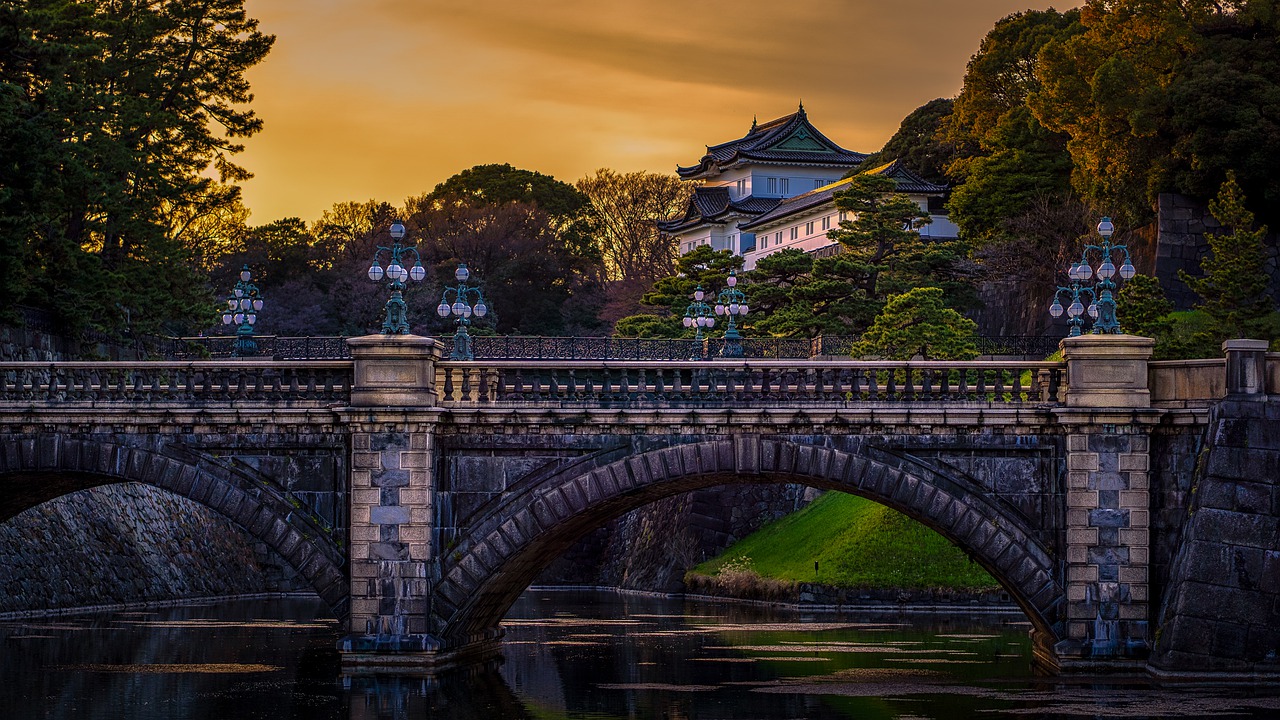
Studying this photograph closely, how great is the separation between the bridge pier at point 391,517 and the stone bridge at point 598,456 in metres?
0.04

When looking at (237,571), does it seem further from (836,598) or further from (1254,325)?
(1254,325)

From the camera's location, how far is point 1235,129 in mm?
59844

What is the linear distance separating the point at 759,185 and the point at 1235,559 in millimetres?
86731

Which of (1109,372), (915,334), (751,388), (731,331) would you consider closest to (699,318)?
(731,331)

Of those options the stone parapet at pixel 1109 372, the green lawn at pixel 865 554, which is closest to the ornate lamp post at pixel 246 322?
the green lawn at pixel 865 554

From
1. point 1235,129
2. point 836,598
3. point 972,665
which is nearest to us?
point 972,665

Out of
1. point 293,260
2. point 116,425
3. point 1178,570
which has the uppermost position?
point 293,260

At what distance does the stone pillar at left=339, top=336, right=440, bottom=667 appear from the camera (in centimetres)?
3219

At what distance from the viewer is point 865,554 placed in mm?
56531

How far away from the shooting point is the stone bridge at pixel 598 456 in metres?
31.4

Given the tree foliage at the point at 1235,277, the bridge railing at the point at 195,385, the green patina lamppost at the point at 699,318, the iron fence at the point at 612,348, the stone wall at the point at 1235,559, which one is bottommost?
the stone wall at the point at 1235,559

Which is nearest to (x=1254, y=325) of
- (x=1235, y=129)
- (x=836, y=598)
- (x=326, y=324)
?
(x=1235, y=129)

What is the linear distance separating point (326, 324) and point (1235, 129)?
5225 cm

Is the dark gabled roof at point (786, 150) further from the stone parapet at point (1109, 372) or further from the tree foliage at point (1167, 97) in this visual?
the stone parapet at point (1109, 372)
